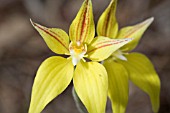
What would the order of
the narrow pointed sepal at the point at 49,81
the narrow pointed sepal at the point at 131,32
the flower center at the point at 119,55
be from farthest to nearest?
1. the narrow pointed sepal at the point at 131,32
2. the flower center at the point at 119,55
3. the narrow pointed sepal at the point at 49,81

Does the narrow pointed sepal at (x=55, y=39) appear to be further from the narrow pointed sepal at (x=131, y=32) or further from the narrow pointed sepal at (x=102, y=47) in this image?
the narrow pointed sepal at (x=131, y=32)

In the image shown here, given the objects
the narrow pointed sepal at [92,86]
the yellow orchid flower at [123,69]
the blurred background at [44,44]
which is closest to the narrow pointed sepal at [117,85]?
the yellow orchid flower at [123,69]

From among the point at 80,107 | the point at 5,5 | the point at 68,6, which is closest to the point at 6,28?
the point at 5,5

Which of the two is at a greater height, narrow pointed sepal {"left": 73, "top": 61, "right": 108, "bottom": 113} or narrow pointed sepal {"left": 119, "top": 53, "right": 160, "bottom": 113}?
narrow pointed sepal {"left": 73, "top": 61, "right": 108, "bottom": 113}

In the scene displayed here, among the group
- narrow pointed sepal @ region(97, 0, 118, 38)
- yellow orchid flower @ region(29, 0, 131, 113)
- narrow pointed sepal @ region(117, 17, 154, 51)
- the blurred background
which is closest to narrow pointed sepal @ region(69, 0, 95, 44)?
yellow orchid flower @ region(29, 0, 131, 113)

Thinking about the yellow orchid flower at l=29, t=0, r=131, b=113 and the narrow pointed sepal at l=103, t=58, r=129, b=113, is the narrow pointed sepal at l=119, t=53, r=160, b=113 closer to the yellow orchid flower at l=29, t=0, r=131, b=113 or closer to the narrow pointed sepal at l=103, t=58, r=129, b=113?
the narrow pointed sepal at l=103, t=58, r=129, b=113

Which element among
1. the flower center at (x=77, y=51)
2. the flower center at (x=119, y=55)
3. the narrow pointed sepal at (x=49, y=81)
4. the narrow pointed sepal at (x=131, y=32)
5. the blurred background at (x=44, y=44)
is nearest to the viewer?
the narrow pointed sepal at (x=49, y=81)
